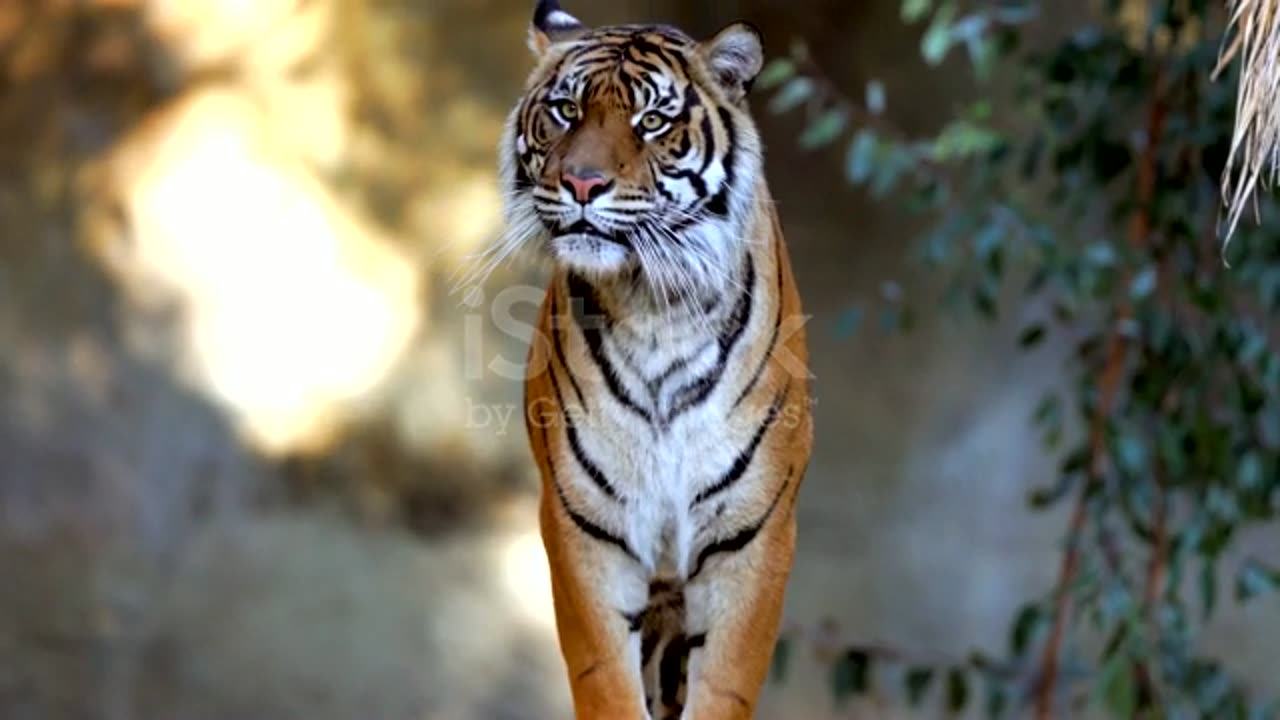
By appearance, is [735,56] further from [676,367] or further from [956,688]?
[956,688]

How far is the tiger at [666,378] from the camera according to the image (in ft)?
7.50

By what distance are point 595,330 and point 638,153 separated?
0.92 feet

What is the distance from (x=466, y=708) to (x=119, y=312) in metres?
1.57

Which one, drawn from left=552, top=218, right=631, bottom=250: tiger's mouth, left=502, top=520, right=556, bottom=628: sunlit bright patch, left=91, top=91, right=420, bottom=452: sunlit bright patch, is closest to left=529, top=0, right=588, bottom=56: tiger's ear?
left=552, top=218, right=631, bottom=250: tiger's mouth

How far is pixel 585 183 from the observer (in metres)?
2.19

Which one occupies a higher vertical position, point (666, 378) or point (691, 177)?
point (691, 177)

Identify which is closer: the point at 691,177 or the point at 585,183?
the point at 585,183

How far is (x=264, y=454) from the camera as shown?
5.11 meters


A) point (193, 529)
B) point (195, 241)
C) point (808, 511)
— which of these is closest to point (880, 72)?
point (808, 511)

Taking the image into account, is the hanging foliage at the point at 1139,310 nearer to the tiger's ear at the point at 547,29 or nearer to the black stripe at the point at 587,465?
the tiger's ear at the point at 547,29

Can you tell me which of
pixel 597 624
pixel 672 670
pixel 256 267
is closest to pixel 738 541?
pixel 597 624

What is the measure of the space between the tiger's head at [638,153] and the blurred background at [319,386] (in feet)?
8.91

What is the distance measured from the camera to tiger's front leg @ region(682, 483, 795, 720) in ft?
7.81

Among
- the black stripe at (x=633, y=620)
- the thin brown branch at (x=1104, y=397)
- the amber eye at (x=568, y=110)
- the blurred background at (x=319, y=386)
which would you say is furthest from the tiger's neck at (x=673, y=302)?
the blurred background at (x=319, y=386)
